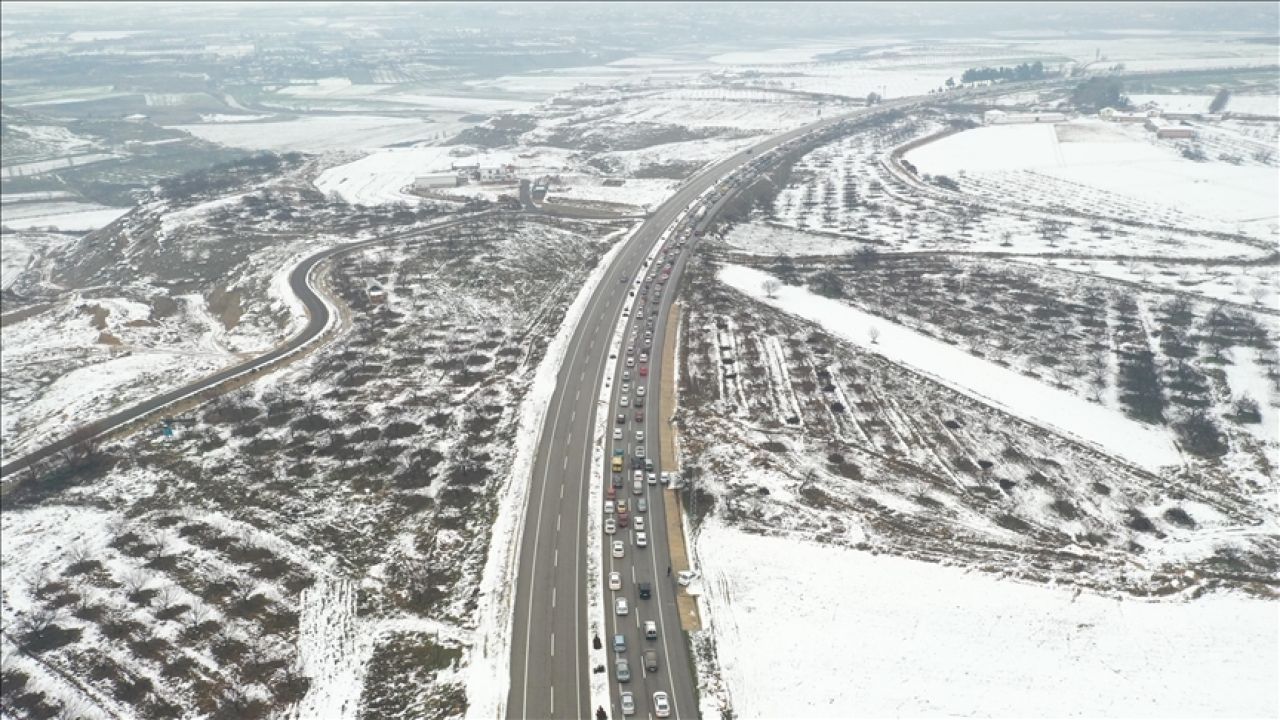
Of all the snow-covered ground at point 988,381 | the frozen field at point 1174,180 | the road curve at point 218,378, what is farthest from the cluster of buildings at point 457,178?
the frozen field at point 1174,180

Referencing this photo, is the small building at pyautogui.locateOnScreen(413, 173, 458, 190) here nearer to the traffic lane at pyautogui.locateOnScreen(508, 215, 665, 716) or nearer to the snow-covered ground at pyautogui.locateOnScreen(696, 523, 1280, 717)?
the traffic lane at pyautogui.locateOnScreen(508, 215, 665, 716)

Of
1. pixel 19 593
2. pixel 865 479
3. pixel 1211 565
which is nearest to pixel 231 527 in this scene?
pixel 19 593

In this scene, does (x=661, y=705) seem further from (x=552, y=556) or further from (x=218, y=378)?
(x=218, y=378)

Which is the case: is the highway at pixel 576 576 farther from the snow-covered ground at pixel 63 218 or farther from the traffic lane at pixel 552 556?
the snow-covered ground at pixel 63 218

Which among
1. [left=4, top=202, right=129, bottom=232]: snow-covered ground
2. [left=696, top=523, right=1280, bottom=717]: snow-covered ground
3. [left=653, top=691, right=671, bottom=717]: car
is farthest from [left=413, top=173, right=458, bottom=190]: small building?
[left=653, top=691, right=671, bottom=717]: car

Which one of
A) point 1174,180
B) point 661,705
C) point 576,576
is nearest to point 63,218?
point 576,576

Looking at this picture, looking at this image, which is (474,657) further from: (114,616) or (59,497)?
(59,497)
